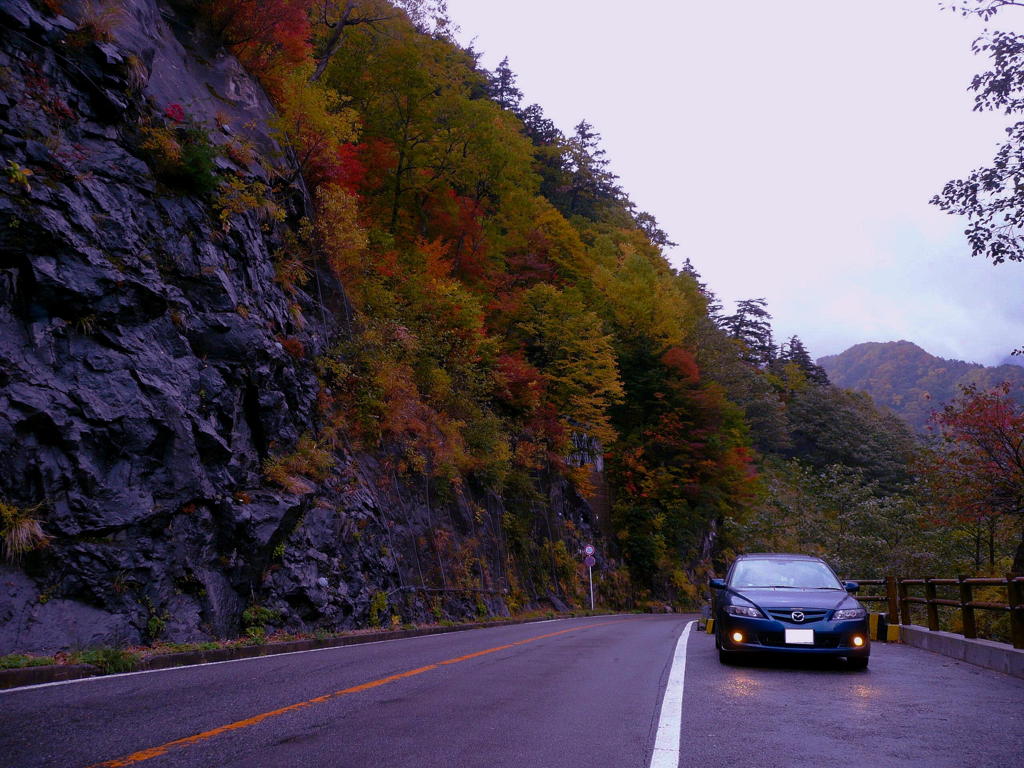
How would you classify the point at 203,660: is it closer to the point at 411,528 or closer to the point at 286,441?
the point at 286,441

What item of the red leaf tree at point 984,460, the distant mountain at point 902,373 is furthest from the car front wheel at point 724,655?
the distant mountain at point 902,373

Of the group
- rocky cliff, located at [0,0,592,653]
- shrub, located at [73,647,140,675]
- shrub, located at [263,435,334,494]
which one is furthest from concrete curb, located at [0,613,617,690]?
shrub, located at [263,435,334,494]

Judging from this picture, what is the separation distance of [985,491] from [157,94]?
1894 cm

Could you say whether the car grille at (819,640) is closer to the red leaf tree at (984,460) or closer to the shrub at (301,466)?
the red leaf tree at (984,460)

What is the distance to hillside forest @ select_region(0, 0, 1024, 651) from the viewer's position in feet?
59.4

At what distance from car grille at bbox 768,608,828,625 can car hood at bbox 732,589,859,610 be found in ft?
0.17

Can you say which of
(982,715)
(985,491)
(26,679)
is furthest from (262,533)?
(985,491)

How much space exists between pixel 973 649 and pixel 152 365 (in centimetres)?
1304

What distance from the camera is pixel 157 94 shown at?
16.5 m

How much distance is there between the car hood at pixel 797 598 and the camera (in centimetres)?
1000

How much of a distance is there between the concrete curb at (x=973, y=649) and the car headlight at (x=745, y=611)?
9.43 feet

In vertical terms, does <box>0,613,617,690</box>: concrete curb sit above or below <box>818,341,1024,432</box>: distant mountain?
below

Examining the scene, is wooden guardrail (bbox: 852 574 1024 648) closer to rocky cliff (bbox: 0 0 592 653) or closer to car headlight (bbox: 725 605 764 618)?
car headlight (bbox: 725 605 764 618)

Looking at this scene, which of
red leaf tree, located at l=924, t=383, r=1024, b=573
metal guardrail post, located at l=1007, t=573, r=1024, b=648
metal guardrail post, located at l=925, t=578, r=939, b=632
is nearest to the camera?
metal guardrail post, located at l=1007, t=573, r=1024, b=648
